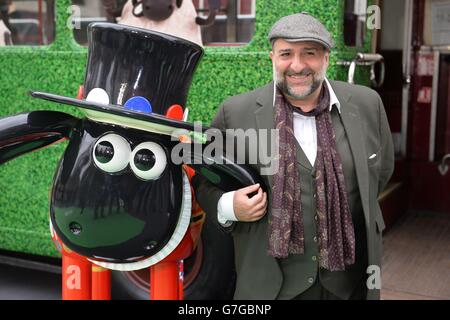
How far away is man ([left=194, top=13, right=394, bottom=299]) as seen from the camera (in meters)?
1.84

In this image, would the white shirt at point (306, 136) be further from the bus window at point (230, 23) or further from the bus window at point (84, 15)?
the bus window at point (84, 15)

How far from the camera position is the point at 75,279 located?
86.9 inches

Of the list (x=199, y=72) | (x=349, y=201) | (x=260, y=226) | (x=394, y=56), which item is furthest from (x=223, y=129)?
(x=394, y=56)

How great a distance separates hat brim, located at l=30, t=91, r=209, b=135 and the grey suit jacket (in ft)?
0.59

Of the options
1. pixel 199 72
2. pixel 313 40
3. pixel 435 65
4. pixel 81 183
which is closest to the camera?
pixel 313 40

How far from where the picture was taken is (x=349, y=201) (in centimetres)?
193

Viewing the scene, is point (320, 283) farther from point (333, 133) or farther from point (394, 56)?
point (394, 56)

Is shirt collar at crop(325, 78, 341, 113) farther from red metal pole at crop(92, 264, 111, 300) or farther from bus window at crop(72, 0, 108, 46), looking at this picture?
bus window at crop(72, 0, 108, 46)

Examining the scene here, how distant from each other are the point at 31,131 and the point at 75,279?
59 cm

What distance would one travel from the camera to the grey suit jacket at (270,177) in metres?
1.91

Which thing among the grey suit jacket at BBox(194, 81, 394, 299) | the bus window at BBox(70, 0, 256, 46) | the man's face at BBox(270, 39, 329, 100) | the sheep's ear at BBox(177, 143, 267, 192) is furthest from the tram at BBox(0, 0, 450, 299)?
the sheep's ear at BBox(177, 143, 267, 192)

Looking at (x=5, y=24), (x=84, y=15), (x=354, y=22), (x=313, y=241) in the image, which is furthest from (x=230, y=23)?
(x=5, y=24)

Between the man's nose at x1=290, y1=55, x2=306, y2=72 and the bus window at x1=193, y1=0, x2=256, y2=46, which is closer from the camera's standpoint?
the man's nose at x1=290, y1=55, x2=306, y2=72
